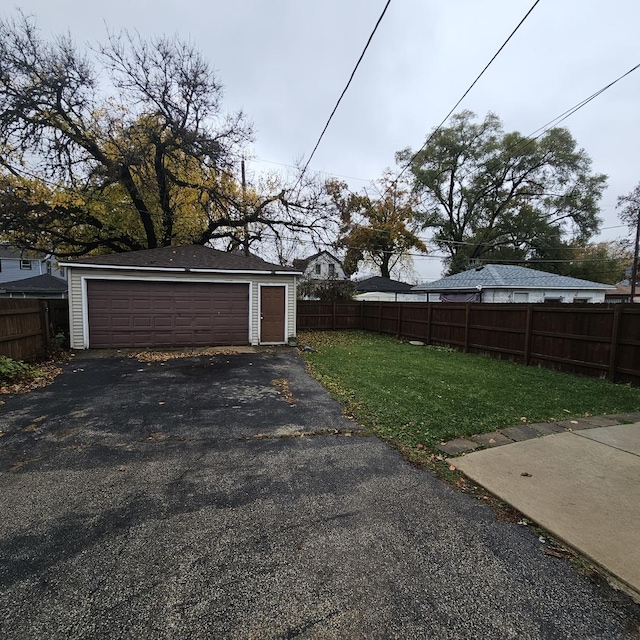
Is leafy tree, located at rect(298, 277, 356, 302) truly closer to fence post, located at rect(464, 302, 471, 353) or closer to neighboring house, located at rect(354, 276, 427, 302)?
fence post, located at rect(464, 302, 471, 353)

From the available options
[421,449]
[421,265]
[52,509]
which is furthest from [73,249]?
[421,265]

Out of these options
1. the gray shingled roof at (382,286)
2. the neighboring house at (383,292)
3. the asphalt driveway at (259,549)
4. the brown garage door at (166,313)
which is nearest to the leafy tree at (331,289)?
the brown garage door at (166,313)

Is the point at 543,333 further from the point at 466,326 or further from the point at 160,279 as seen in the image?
the point at 160,279

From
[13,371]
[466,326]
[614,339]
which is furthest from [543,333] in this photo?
[13,371]

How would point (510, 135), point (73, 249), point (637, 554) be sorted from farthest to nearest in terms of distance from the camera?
point (510, 135), point (73, 249), point (637, 554)

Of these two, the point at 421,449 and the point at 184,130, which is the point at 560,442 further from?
the point at 184,130

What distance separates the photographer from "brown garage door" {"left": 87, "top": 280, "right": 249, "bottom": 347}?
10.6 m

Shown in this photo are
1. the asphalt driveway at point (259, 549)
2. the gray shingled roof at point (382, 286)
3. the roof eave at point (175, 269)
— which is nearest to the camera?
the asphalt driveway at point (259, 549)

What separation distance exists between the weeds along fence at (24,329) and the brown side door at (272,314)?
5942 mm

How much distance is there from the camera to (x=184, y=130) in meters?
13.9

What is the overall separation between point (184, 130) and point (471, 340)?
43.5ft

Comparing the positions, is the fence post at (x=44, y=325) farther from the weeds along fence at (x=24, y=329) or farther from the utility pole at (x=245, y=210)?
the utility pole at (x=245, y=210)

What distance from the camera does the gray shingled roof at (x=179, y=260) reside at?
10656mm

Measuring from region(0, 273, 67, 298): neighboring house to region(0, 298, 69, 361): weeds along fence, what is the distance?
17.4 metres
